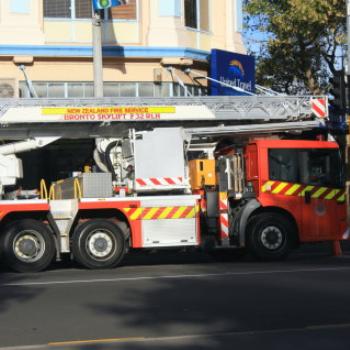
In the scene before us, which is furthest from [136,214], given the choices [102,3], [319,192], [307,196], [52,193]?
[102,3]

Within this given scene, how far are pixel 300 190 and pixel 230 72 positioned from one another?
920 cm

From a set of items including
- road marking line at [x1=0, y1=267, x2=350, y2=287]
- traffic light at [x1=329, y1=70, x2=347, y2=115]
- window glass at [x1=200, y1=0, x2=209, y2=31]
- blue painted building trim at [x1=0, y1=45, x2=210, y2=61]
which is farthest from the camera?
window glass at [x1=200, y1=0, x2=209, y2=31]

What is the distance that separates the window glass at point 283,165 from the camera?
1465cm

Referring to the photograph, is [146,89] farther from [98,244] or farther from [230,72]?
[98,244]

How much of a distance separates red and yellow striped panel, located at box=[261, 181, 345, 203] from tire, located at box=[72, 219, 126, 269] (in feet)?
10.3

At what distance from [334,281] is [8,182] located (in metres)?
6.73

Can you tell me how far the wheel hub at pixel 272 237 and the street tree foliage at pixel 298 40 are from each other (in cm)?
1014

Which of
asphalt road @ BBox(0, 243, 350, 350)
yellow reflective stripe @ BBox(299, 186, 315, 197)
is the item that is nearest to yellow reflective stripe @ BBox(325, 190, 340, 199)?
yellow reflective stripe @ BBox(299, 186, 315, 197)

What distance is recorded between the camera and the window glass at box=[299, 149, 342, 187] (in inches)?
585

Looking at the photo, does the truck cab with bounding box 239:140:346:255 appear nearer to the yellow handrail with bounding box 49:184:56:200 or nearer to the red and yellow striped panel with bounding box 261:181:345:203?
the red and yellow striped panel with bounding box 261:181:345:203

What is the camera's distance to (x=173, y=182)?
14367 millimetres

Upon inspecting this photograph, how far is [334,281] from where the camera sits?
11.2 m

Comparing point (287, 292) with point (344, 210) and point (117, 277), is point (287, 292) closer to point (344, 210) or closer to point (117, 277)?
point (117, 277)

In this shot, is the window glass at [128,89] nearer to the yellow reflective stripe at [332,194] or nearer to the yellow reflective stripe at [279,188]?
the yellow reflective stripe at [279,188]
